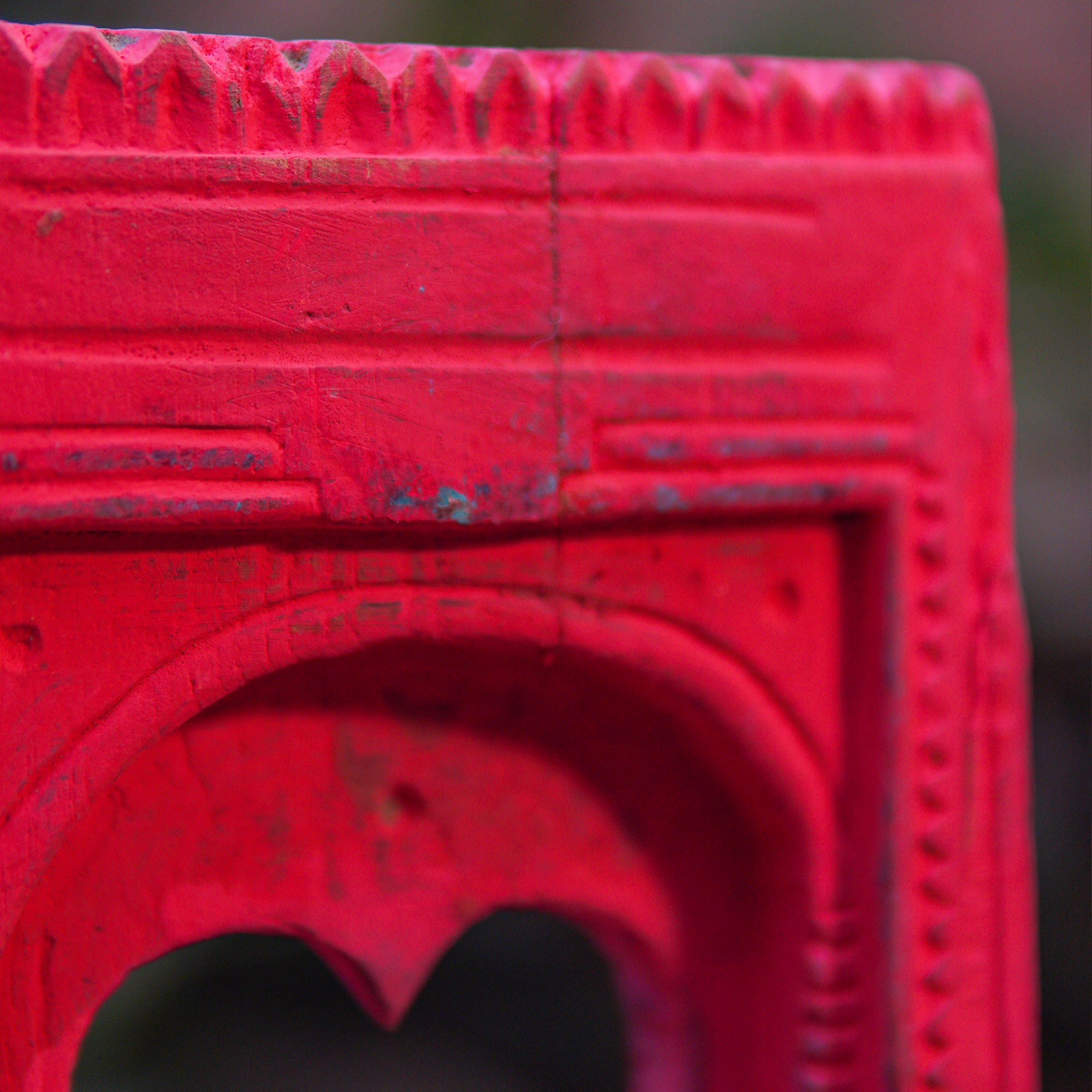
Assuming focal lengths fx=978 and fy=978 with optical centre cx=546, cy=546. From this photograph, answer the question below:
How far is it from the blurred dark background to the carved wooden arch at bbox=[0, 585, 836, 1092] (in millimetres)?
1440

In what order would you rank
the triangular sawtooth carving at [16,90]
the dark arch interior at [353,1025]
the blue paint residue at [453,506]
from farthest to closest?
the dark arch interior at [353,1025] → the blue paint residue at [453,506] → the triangular sawtooth carving at [16,90]

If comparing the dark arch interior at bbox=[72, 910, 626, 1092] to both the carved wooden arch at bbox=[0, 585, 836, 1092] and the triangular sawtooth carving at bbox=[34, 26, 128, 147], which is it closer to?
the carved wooden arch at bbox=[0, 585, 836, 1092]

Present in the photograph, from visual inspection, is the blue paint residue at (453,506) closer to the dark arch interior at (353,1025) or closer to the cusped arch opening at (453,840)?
the cusped arch opening at (453,840)

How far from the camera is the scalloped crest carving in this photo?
0.86 meters

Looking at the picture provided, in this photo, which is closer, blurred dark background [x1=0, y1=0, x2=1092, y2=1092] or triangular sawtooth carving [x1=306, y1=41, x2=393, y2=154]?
triangular sawtooth carving [x1=306, y1=41, x2=393, y2=154]

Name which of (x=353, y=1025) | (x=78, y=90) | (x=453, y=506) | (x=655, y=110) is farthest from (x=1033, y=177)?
(x=353, y=1025)

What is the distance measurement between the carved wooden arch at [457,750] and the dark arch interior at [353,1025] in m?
1.33

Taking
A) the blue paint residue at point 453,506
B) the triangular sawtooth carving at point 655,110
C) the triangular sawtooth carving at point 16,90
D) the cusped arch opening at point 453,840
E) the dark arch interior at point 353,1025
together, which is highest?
the triangular sawtooth carving at point 655,110

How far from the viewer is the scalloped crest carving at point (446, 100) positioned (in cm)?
86

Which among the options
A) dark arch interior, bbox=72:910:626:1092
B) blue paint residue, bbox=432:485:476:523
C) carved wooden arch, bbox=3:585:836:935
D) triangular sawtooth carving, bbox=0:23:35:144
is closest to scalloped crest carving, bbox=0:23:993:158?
triangular sawtooth carving, bbox=0:23:35:144

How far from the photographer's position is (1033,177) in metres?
2.20

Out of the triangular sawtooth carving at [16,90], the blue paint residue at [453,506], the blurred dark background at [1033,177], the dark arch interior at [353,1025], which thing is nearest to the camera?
the triangular sawtooth carving at [16,90]

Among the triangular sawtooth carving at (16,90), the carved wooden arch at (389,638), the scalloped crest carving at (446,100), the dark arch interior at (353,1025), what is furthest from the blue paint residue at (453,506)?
the dark arch interior at (353,1025)

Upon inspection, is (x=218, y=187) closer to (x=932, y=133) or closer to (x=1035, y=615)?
(x=932, y=133)
